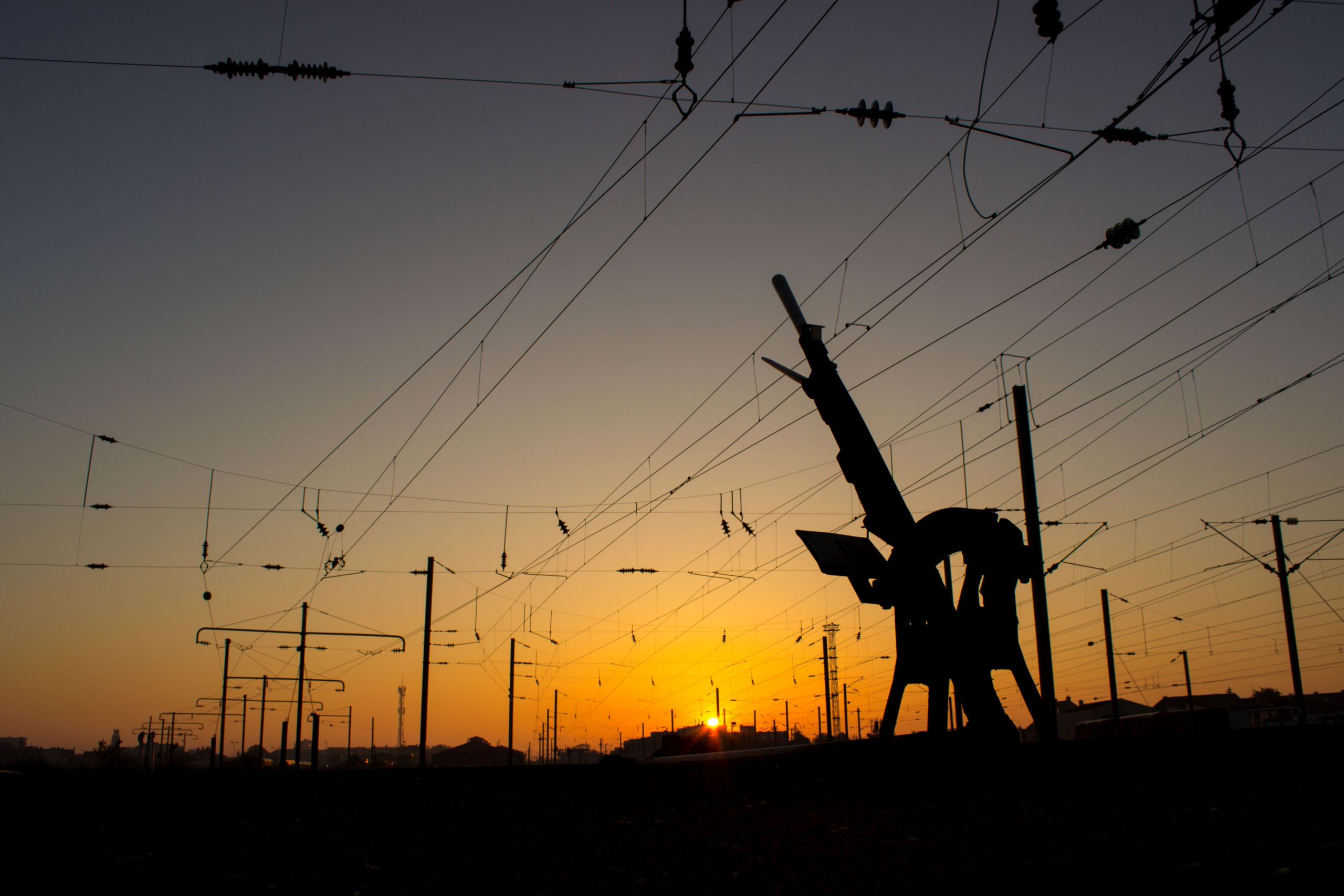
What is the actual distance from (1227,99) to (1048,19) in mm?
2656

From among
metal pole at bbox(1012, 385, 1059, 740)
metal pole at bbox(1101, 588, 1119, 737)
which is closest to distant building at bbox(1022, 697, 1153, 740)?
metal pole at bbox(1101, 588, 1119, 737)

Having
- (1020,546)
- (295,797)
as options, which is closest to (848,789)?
(1020,546)

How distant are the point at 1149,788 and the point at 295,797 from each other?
32.2 feet

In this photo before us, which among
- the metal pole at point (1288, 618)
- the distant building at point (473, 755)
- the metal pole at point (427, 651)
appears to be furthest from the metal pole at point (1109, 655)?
the distant building at point (473, 755)

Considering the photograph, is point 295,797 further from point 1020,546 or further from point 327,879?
point 1020,546

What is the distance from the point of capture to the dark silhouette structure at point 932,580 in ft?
39.5

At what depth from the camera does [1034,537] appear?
18.0 meters

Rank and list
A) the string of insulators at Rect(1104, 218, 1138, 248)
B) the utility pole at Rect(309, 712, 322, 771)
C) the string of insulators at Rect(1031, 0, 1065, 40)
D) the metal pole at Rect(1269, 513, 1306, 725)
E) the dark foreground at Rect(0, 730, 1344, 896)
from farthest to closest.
Answer: 1. the utility pole at Rect(309, 712, 322, 771)
2. the metal pole at Rect(1269, 513, 1306, 725)
3. the string of insulators at Rect(1104, 218, 1138, 248)
4. the string of insulators at Rect(1031, 0, 1065, 40)
5. the dark foreground at Rect(0, 730, 1344, 896)

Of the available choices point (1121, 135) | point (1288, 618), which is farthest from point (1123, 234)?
point (1288, 618)

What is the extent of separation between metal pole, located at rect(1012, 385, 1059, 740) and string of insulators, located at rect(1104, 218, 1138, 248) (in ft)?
20.7

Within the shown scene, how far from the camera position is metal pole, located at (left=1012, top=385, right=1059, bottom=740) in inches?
698

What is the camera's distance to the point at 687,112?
438 inches

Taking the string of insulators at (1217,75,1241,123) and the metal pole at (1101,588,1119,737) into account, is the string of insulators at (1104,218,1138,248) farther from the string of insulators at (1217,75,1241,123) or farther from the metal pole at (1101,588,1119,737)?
the metal pole at (1101,588,1119,737)

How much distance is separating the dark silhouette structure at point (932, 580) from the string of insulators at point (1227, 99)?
17.9ft
